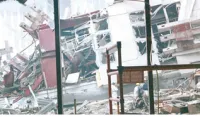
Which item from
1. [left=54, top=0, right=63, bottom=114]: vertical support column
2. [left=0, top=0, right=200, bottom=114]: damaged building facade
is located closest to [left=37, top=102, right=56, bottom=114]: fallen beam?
[left=0, top=0, right=200, bottom=114]: damaged building facade

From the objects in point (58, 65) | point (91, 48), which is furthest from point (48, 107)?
point (58, 65)

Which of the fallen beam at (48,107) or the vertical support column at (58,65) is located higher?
the vertical support column at (58,65)

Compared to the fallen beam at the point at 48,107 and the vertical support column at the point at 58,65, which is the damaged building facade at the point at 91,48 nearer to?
the fallen beam at the point at 48,107

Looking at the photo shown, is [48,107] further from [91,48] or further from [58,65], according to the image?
[58,65]

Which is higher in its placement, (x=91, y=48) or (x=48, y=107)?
(x=91, y=48)

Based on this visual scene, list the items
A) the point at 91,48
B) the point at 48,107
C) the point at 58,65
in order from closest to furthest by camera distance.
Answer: the point at 58,65
the point at 48,107
the point at 91,48

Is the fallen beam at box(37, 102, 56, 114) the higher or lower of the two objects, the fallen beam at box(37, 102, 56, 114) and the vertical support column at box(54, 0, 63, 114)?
the lower

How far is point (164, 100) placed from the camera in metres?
3.56

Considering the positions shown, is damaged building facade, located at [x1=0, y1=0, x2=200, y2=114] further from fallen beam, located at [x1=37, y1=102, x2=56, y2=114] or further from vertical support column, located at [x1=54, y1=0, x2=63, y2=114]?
vertical support column, located at [x1=54, y1=0, x2=63, y2=114]

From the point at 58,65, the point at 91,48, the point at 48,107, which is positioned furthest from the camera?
the point at 91,48

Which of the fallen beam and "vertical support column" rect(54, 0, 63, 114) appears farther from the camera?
the fallen beam

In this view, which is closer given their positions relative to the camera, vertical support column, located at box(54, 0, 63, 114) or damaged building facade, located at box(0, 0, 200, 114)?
vertical support column, located at box(54, 0, 63, 114)

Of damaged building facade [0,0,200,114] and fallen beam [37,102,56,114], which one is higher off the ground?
damaged building facade [0,0,200,114]

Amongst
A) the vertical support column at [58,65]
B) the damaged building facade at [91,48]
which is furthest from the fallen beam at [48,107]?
the vertical support column at [58,65]
